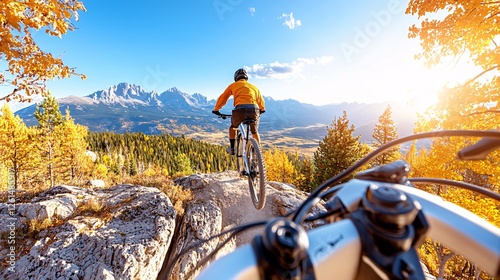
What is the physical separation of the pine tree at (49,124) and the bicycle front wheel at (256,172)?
35.3 m

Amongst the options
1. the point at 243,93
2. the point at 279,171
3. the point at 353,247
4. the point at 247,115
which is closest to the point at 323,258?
the point at 353,247

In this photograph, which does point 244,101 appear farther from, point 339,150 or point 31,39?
point 339,150

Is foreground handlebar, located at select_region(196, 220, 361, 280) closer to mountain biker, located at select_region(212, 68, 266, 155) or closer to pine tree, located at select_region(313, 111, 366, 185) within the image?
mountain biker, located at select_region(212, 68, 266, 155)

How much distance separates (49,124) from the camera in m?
33.6

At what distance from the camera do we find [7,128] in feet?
75.5

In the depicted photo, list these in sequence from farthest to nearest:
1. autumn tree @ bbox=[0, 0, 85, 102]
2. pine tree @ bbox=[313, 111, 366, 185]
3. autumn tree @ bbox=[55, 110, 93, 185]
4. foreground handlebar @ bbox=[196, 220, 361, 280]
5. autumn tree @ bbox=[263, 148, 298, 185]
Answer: autumn tree @ bbox=[263, 148, 298, 185] < autumn tree @ bbox=[55, 110, 93, 185] < pine tree @ bbox=[313, 111, 366, 185] < autumn tree @ bbox=[0, 0, 85, 102] < foreground handlebar @ bbox=[196, 220, 361, 280]

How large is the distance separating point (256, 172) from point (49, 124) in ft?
138

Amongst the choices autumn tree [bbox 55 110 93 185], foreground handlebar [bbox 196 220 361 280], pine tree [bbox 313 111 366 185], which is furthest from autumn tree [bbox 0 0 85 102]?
autumn tree [bbox 55 110 93 185]

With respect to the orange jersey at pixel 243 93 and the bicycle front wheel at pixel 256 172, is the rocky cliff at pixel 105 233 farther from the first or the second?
the orange jersey at pixel 243 93

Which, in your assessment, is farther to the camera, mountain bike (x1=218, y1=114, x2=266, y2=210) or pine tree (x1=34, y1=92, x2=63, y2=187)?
pine tree (x1=34, y1=92, x2=63, y2=187)

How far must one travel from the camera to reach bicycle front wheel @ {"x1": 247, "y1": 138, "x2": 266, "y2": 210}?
5.74 meters

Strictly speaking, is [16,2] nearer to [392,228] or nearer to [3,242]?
[3,242]

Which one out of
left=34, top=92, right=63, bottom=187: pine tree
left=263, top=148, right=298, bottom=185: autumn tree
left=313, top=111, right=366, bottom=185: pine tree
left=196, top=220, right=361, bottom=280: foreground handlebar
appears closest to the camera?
left=196, top=220, right=361, bottom=280: foreground handlebar

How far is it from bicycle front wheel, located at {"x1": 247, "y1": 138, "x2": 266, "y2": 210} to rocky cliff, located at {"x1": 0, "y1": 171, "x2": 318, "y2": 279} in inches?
64.8
